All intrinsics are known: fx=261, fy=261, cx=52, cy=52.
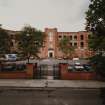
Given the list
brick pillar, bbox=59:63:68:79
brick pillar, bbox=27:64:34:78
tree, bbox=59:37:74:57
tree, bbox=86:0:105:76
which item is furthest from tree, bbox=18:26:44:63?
→ tree, bbox=59:37:74:57

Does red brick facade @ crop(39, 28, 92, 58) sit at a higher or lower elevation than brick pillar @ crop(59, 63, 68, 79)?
higher

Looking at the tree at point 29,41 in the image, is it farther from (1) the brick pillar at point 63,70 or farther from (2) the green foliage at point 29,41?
(1) the brick pillar at point 63,70

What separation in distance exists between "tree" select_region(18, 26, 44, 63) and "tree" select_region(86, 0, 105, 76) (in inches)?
905

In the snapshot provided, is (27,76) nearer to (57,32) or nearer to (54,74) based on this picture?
(54,74)

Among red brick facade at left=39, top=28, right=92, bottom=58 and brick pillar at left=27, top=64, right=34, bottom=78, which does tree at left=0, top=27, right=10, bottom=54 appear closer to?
brick pillar at left=27, top=64, right=34, bottom=78

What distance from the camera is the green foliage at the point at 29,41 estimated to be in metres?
41.5

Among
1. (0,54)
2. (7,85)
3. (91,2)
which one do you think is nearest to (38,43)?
(0,54)

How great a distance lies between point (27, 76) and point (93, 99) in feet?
41.7

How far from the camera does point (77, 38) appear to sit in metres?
105

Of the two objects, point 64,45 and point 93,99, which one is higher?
point 64,45

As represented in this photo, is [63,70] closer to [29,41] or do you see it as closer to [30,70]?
[30,70]

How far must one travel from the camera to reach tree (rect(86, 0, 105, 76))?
1803cm

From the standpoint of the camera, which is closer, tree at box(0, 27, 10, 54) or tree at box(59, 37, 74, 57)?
tree at box(0, 27, 10, 54)

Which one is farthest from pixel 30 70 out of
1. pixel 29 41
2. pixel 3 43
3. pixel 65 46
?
pixel 65 46
